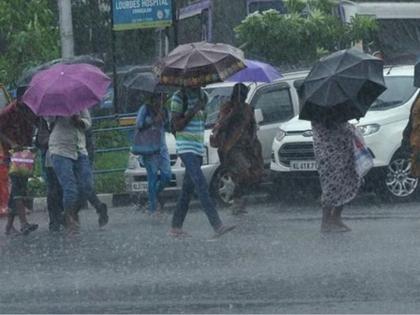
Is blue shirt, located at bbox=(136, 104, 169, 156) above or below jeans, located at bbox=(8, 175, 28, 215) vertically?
above

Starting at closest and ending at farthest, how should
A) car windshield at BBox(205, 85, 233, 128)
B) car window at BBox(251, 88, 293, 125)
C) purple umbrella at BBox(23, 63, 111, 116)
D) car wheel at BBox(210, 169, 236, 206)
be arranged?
purple umbrella at BBox(23, 63, 111, 116)
car wheel at BBox(210, 169, 236, 206)
car windshield at BBox(205, 85, 233, 128)
car window at BBox(251, 88, 293, 125)

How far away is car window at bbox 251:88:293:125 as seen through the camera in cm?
1800

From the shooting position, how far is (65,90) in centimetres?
1371

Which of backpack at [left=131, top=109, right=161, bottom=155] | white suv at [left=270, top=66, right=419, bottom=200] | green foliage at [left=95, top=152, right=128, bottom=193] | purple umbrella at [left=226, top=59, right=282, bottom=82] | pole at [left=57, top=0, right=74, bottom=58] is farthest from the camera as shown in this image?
pole at [left=57, top=0, right=74, bottom=58]

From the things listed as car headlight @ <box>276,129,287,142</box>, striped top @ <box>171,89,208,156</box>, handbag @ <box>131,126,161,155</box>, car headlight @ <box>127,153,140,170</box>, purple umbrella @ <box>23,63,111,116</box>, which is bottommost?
car headlight @ <box>127,153,140,170</box>

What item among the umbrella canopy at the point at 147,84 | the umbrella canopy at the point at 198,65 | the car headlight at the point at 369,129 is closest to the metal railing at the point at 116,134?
the umbrella canopy at the point at 147,84

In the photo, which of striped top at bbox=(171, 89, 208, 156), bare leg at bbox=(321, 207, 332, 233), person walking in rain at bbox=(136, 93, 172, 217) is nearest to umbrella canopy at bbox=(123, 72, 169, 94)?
person walking in rain at bbox=(136, 93, 172, 217)

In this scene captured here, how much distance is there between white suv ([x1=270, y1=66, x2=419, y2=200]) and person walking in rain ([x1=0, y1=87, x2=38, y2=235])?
3.86 m

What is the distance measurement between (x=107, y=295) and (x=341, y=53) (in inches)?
186

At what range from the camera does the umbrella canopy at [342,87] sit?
1329cm

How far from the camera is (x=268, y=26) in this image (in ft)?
72.7

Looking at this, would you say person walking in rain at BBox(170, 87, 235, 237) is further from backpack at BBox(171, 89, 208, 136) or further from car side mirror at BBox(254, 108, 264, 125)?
car side mirror at BBox(254, 108, 264, 125)

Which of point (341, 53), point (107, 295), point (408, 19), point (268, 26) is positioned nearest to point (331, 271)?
point (107, 295)

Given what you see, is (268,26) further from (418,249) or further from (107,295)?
(107,295)
